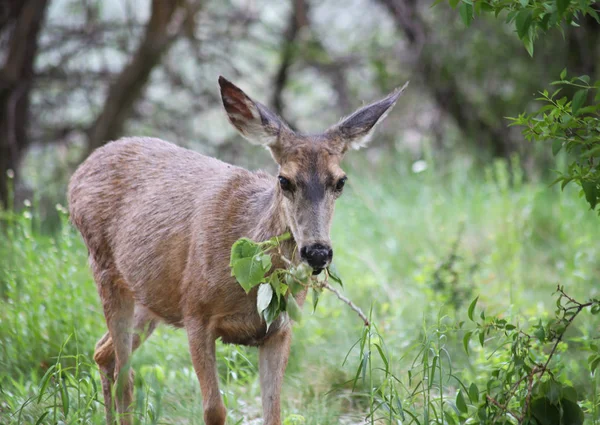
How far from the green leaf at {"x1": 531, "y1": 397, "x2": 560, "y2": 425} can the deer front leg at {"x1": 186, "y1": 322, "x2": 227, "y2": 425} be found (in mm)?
1541

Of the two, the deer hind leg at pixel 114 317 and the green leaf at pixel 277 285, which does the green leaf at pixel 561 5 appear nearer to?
the green leaf at pixel 277 285

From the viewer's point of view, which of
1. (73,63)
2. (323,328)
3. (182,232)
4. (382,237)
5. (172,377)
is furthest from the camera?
(73,63)

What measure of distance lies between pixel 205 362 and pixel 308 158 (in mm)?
1204

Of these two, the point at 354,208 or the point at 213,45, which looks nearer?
the point at 354,208

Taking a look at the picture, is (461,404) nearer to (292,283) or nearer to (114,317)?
(292,283)

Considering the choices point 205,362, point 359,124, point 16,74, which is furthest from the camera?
point 16,74

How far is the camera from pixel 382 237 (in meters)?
8.97

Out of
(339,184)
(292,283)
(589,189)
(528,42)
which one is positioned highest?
(528,42)

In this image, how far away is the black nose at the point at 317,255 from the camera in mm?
3834

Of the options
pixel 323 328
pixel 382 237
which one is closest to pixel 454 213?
pixel 382 237

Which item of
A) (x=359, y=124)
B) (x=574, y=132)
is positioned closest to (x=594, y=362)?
(x=574, y=132)

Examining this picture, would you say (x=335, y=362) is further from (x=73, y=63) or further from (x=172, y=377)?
(x=73, y=63)

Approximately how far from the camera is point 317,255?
3.84 m

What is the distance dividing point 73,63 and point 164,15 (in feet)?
6.18
